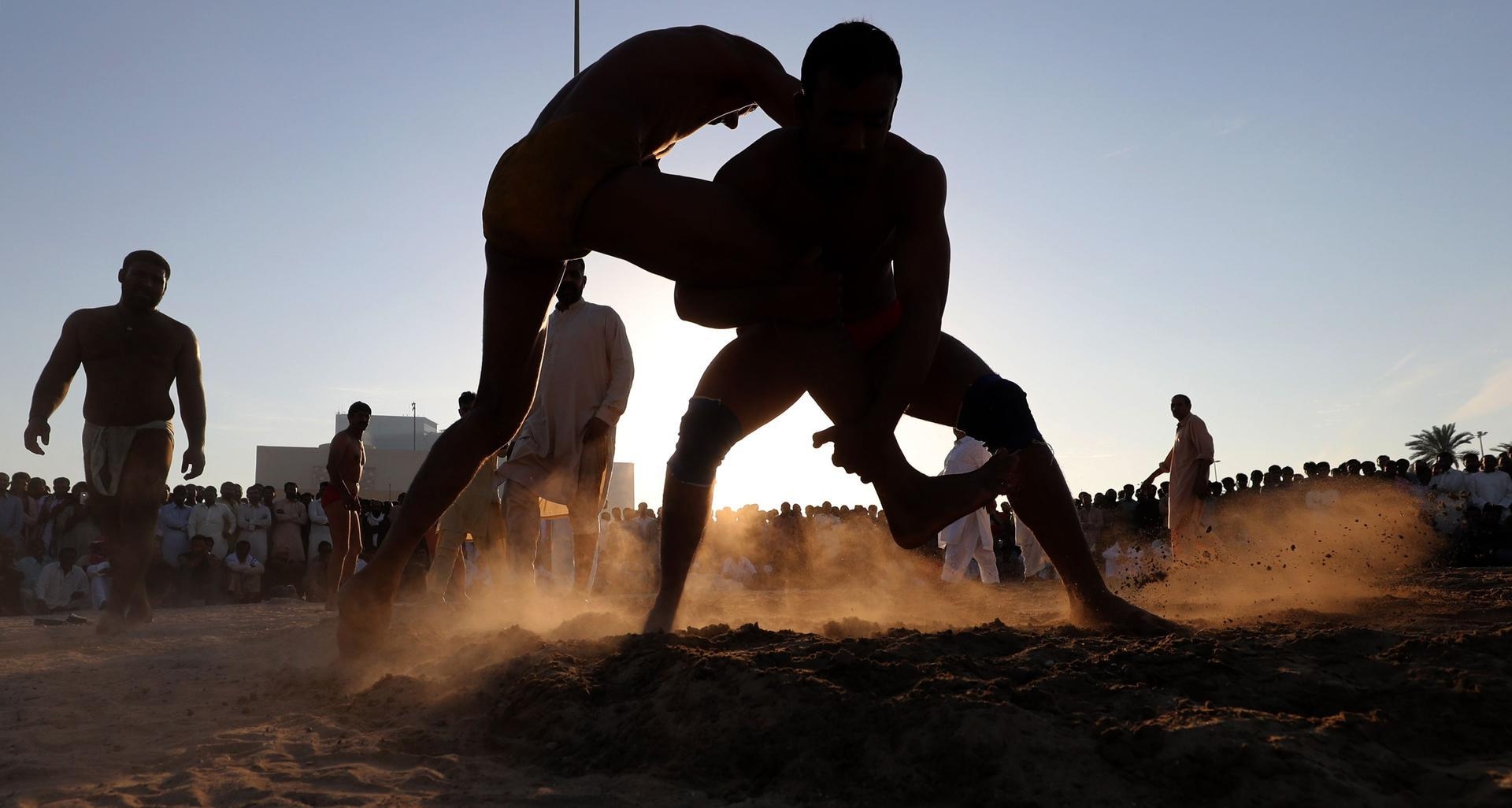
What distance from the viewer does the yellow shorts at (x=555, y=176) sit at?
7.57 ft

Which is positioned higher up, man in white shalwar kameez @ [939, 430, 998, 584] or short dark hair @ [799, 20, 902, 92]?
short dark hair @ [799, 20, 902, 92]

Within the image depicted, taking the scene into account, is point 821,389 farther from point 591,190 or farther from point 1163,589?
point 1163,589

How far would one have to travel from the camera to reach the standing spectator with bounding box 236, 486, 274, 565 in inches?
459

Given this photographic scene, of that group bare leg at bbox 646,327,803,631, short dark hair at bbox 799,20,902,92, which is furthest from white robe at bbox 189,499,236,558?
short dark hair at bbox 799,20,902,92

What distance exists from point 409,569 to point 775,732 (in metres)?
9.97

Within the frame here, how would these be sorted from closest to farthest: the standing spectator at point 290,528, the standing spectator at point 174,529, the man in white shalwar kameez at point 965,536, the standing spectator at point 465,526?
the standing spectator at point 465,526 < the man in white shalwar kameez at point 965,536 < the standing spectator at point 174,529 < the standing spectator at point 290,528

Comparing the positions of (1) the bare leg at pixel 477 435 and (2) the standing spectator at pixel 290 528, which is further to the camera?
(2) the standing spectator at pixel 290 528

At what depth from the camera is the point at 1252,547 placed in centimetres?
646

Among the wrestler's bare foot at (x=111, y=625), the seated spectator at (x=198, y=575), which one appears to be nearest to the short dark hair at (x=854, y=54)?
the wrestler's bare foot at (x=111, y=625)

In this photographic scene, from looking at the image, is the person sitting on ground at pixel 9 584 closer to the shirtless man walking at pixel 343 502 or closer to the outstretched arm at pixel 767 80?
the shirtless man walking at pixel 343 502

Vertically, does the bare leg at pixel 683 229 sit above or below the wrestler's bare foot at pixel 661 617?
above

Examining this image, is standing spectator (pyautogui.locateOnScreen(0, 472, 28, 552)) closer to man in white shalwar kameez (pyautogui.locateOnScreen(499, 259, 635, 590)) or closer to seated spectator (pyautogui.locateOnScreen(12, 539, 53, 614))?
seated spectator (pyautogui.locateOnScreen(12, 539, 53, 614))

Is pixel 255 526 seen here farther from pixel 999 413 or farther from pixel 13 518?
pixel 999 413

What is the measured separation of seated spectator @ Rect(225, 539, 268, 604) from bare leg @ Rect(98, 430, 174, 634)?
5848mm
